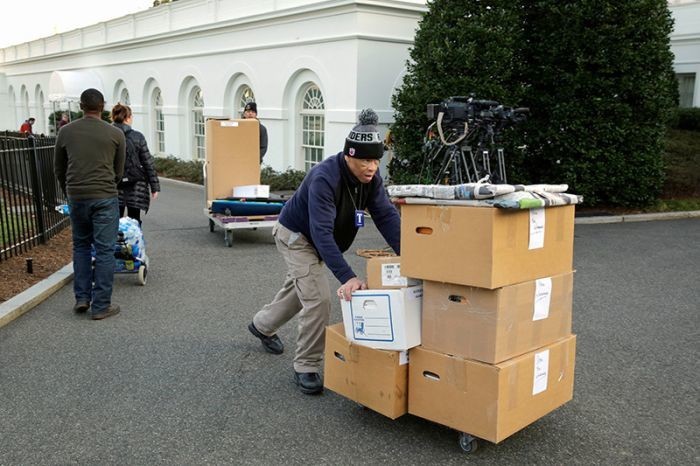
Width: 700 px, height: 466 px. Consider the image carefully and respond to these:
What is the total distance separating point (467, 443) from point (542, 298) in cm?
92

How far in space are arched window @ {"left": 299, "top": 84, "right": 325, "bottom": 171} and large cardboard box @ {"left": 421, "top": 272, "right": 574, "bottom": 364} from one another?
14421 millimetres

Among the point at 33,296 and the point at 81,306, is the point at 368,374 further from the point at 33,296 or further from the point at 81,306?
the point at 33,296

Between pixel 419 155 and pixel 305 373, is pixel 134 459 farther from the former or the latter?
pixel 419 155

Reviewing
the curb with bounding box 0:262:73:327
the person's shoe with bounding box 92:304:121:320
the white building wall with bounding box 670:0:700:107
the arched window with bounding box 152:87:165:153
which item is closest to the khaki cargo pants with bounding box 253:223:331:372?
the person's shoe with bounding box 92:304:121:320

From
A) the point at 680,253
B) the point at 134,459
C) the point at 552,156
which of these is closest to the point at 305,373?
the point at 134,459

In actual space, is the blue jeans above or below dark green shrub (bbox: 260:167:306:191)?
above

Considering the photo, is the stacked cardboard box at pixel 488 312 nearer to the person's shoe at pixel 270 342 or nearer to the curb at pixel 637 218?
the person's shoe at pixel 270 342

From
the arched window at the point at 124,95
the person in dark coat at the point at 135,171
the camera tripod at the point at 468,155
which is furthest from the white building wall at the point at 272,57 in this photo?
the person in dark coat at the point at 135,171

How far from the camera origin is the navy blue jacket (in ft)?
13.7

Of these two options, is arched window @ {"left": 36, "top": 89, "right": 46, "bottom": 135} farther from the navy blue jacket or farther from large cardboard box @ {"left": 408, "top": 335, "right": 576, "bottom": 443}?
large cardboard box @ {"left": 408, "top": 335, "right": 576, "bottom": 443}

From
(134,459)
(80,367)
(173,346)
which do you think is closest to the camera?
(134,459)

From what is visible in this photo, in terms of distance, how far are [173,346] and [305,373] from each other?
1442mm

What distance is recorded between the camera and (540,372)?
3832mm

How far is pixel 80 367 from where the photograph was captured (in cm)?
508
